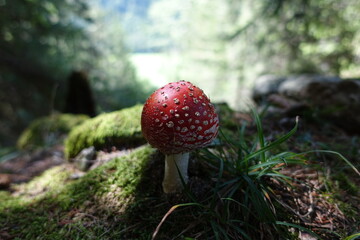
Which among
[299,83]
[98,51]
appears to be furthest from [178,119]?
[98,51]

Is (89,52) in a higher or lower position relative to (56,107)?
higher

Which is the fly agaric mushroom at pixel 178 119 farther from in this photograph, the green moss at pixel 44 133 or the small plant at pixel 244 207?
the green moss at pixel 44 133

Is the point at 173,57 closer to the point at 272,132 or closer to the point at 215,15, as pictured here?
the point at 215,15

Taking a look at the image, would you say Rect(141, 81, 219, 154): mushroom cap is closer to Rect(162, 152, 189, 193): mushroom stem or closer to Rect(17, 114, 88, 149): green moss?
Rect(162, 152, 189, 193): mushroom stem

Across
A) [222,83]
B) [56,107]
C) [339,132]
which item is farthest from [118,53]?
[339,132]

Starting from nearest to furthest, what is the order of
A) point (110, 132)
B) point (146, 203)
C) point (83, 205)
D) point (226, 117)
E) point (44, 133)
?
point (146, 203) < point (83, 205) < point (110, 132) < point (226, 117) < point (44, 133)

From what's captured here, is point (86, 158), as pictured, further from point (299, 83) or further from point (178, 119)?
point (299, 83)
